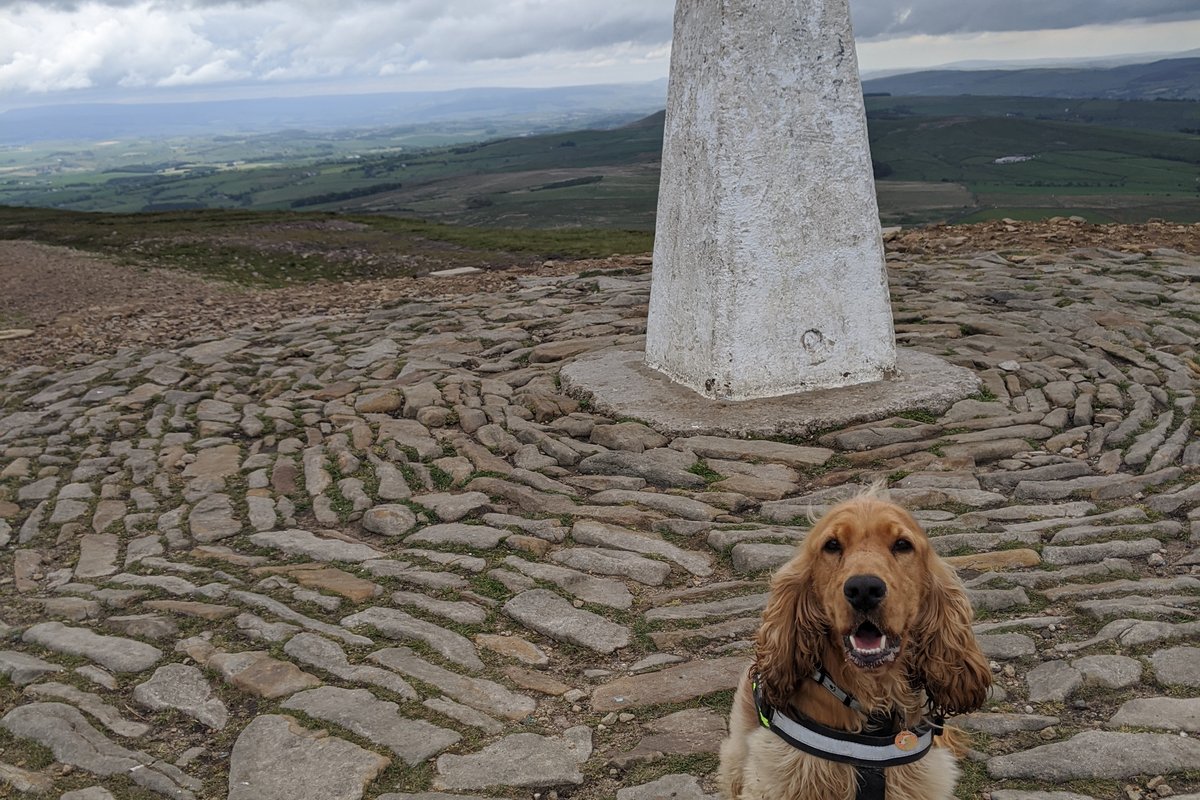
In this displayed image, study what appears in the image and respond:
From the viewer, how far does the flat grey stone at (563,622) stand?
573 centimetres

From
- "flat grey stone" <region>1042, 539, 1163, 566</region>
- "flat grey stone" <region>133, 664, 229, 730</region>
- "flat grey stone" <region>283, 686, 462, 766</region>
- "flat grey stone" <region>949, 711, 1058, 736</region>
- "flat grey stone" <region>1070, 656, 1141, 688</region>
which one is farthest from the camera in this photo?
"flat grey stone" <region>1042, 539, 1163, 566</region>

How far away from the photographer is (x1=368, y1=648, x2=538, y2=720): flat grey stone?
5078 millimetres

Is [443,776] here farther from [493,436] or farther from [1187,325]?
[1187,325]

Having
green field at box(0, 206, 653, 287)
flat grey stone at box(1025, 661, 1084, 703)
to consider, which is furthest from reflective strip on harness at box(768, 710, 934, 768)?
green field at box(0, 206, 653, 287)

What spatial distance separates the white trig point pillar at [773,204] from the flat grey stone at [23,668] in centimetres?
582

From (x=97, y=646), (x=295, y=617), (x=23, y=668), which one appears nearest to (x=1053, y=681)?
(x=295, y=617)

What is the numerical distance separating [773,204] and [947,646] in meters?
6.02

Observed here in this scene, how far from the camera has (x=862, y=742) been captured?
3354 millimetres

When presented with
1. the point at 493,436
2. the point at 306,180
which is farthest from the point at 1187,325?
the point at 306,180

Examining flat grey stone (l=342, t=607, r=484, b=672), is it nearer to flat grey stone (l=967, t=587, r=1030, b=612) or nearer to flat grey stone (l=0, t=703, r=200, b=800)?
flat grey stone (l=0, t=703, r=200, b=800)

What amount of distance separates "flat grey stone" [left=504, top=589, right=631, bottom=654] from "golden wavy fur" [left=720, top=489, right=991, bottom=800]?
2247mm

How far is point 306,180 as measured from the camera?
17262 centimetres

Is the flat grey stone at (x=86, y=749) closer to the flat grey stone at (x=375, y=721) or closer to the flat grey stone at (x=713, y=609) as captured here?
the flat grey stone at (x=375, y=721)

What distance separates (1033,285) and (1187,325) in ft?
8.19
